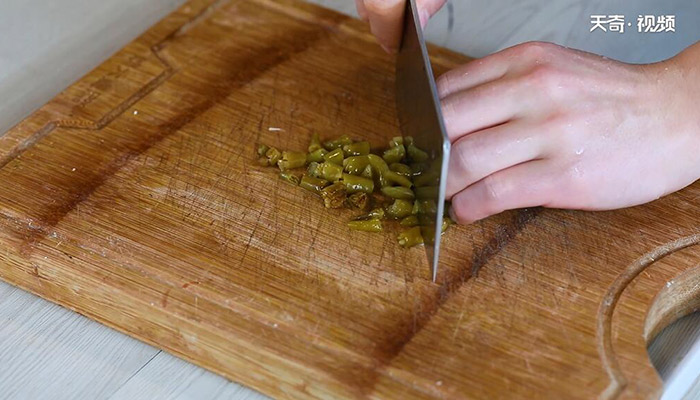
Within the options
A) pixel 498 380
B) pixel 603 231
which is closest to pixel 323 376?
pixel 498 380

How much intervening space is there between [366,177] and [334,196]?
0.26ft

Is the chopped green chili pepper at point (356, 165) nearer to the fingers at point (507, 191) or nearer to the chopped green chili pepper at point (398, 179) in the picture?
the chopped green chili pepper at point (398, 179)

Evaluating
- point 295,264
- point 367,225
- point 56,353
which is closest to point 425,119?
point 367,225

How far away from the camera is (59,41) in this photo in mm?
1998

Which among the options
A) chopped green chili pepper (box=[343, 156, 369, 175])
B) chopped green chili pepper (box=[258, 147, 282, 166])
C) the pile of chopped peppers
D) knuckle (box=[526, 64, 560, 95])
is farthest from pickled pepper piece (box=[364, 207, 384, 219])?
knuckle (box=[526, 64, 560, 95])

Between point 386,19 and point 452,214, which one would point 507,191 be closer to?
point 452,214

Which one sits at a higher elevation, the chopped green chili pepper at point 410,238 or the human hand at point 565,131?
the human hand at point 565,131

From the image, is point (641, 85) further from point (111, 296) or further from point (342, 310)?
point (111, 296)

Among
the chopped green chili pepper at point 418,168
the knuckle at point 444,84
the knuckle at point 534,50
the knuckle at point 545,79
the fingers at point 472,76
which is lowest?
the chopped green chili pepper at point 418,168

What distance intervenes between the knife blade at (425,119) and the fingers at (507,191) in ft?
0.25

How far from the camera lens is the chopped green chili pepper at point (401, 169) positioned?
152 centimetres

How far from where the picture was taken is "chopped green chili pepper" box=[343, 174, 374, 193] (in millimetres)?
1504

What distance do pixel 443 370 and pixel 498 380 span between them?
0.25 ft

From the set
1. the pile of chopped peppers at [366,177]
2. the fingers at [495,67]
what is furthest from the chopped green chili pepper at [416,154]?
the fingers at [495,67]
